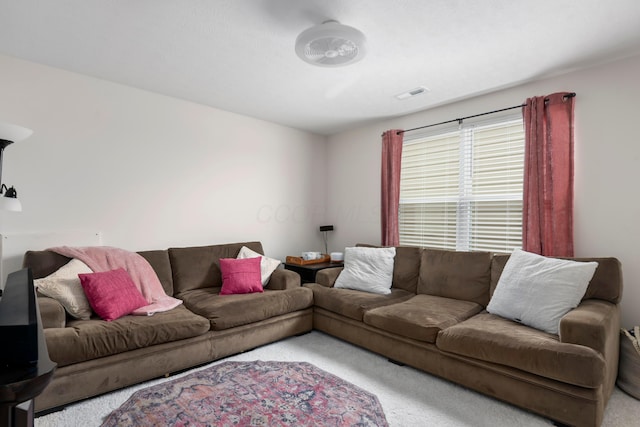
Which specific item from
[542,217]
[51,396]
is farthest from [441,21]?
[51,396]

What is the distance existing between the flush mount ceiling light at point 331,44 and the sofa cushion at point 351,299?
2.05m

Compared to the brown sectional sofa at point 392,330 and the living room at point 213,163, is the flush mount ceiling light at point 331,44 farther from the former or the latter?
the brown sectional sofa at point 392,330

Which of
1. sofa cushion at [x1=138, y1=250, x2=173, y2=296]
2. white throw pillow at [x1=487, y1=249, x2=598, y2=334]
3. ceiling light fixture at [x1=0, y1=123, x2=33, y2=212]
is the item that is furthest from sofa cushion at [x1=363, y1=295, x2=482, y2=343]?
ceiling light fixture at [x1=0, y1=123, x2=33, y2=212]

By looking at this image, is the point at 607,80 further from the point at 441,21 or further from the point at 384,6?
the point at 384,6

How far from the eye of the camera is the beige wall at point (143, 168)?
2.84 meters

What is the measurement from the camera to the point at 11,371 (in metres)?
0.63

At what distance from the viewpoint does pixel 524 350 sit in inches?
80.4

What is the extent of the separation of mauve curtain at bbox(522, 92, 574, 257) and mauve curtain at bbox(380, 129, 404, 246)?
1.43m

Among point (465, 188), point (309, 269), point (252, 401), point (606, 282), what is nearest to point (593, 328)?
point (606, 282)

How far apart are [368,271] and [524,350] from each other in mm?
1755

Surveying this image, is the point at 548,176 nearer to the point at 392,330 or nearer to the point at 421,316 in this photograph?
the point at 421,316

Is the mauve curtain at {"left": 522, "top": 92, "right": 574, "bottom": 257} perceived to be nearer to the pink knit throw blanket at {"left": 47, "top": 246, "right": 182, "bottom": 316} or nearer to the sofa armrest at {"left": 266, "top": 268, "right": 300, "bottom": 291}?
the sofa armrest at {"left": 266, "top": 268, "right": 300, "bottom": 291}

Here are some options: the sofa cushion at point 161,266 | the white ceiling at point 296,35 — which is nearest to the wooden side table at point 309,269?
the sofa cushion at point 161,266

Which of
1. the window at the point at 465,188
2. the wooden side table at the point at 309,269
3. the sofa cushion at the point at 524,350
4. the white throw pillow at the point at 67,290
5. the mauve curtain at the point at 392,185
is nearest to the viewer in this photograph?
the sofa cushion at the point at 524,350
